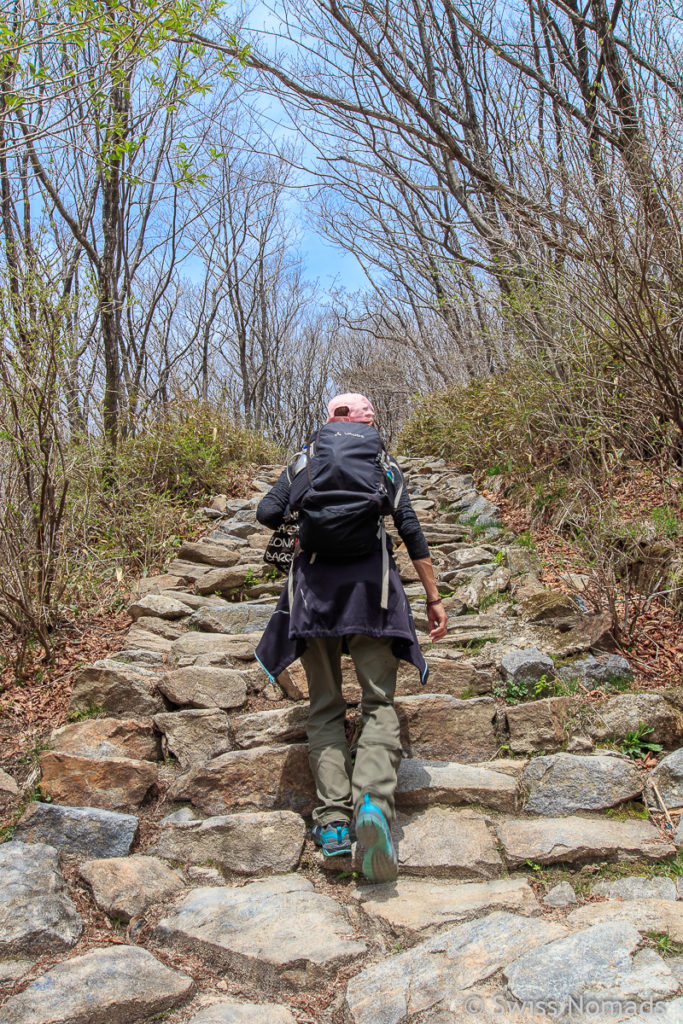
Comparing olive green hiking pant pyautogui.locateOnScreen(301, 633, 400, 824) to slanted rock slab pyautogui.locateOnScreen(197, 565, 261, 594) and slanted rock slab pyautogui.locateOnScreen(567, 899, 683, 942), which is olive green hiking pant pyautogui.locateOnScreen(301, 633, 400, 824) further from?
slanted rock slab pyautogui.locateOnScreen(197, 565, 261, 594)

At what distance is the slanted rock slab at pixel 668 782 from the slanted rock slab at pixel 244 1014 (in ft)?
6.05

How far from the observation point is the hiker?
2.99 meters

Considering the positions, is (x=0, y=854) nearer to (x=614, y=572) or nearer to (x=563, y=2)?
(x=614, y=572)

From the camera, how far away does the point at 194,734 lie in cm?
370

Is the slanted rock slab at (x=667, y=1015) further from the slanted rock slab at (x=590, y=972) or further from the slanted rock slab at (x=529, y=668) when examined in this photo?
the slanted rock slab at (x=529, y=668)

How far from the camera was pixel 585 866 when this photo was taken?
2.88m

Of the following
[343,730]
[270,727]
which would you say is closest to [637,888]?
[343,730]

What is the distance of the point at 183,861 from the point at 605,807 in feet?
6.15

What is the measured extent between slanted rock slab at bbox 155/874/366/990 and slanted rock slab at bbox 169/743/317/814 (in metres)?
0.46

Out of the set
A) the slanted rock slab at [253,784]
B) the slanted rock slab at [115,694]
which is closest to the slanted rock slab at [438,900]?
the slanted rock slab at [253,784]

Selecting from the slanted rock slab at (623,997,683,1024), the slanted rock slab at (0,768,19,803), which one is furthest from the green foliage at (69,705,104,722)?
the slanted rock slab at (623,997,683,1024)

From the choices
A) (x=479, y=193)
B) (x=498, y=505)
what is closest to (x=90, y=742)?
(x=498, y=505)

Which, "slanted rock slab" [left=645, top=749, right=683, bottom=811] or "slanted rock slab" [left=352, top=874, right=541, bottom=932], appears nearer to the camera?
"slanted rock slab" [left=352, top=874, right=541, bottom=932]

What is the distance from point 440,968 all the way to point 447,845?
670mm
